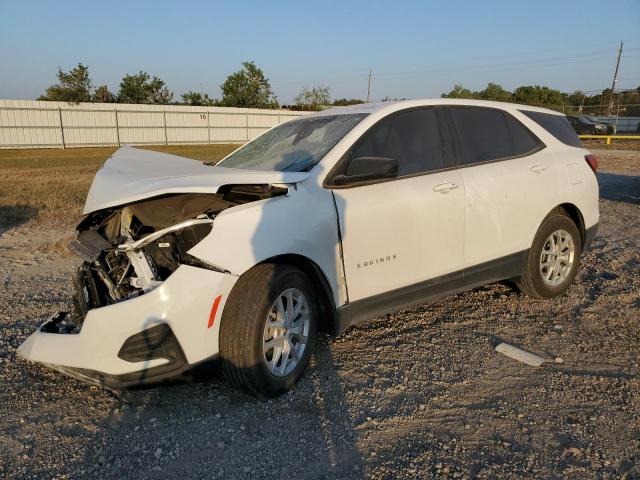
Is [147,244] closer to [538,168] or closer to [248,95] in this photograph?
[538,168]

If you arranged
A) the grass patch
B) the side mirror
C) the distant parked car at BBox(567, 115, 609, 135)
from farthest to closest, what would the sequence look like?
the distant parked car at BBox(567, 115, 609, 135) → the grass patch → the side mirror

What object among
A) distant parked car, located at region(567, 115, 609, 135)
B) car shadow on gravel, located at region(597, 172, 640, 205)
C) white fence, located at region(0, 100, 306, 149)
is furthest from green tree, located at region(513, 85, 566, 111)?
car shadow on gravel, located at region(597, 172, 640, 205)

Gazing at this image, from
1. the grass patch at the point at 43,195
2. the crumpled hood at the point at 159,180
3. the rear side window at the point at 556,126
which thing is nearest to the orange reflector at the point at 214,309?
the crumpled hood at the point at 159,180

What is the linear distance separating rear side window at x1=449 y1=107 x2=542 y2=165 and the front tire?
1.90 m

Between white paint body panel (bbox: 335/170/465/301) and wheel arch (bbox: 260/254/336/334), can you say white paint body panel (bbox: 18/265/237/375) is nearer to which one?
wheel arch (bbox: 260/254/336/334)

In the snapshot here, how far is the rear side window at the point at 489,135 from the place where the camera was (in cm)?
455

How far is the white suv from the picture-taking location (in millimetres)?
3115

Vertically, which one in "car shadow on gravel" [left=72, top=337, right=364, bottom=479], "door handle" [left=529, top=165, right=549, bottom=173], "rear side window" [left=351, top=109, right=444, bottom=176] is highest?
"rear side window" [left=351, top=109, right=444, bottom=176]

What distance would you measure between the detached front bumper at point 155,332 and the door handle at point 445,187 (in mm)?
Result: 1784

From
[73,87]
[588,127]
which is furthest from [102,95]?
[588,127]

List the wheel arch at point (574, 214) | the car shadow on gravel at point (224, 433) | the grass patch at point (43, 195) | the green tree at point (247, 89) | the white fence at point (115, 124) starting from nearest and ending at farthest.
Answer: the car shadow on gravel at point (224, 433)
the wheel arch at point (574, 214)
the grass patch at point (43, 195)
the white fence at point (115, 124)
the green tree at point (247, 89)

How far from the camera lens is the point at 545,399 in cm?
346

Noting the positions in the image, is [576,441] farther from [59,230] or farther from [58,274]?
[59,230]

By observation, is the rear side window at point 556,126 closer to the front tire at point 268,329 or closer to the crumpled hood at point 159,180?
the crumpled hood at point 159,180
